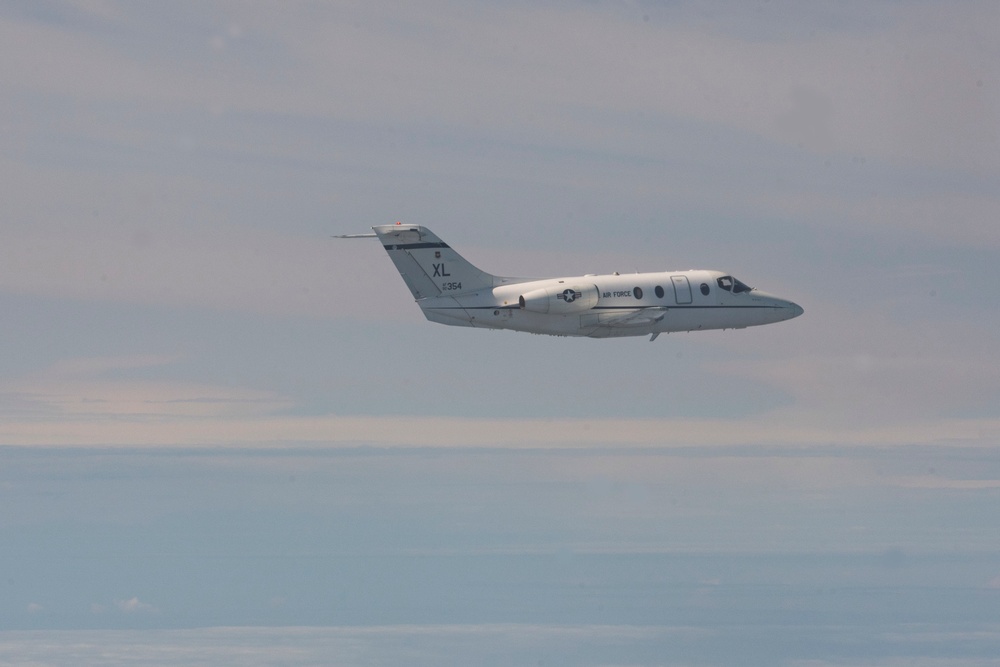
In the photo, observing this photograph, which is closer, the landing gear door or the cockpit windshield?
the landing gear door

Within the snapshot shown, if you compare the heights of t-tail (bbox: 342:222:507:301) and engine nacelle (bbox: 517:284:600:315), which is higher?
t-tail (bbox: 342:222:507:301)

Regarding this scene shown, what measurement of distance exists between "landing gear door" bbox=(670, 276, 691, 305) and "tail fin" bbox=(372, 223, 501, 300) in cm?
1298

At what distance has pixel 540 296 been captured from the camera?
101 meters

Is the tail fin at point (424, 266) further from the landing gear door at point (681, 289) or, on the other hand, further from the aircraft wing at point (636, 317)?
the landing gear door at point (681, 289)

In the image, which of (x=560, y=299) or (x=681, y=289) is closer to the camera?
(x=560, y=299)

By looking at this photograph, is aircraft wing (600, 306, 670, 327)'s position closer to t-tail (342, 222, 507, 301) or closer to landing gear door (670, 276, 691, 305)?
landing gear door (670, 276, 691, 305)

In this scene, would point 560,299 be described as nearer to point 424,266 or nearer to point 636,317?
point 636,317

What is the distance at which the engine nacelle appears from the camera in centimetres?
10088

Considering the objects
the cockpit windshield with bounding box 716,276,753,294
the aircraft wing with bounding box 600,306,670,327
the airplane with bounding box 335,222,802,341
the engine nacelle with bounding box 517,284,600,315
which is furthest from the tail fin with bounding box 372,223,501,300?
the cockpit windshield with bounding box 716,276,753,294

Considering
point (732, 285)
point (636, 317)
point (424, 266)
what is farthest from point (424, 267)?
point (732, 285)

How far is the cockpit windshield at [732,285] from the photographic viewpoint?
10931cm

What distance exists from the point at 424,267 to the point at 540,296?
8.93m

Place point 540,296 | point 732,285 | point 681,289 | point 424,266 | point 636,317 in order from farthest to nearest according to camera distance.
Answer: point 732,285, point 681,289, point 424,266, point 636,317, point 540,296

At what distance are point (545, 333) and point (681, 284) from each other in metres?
11.1
